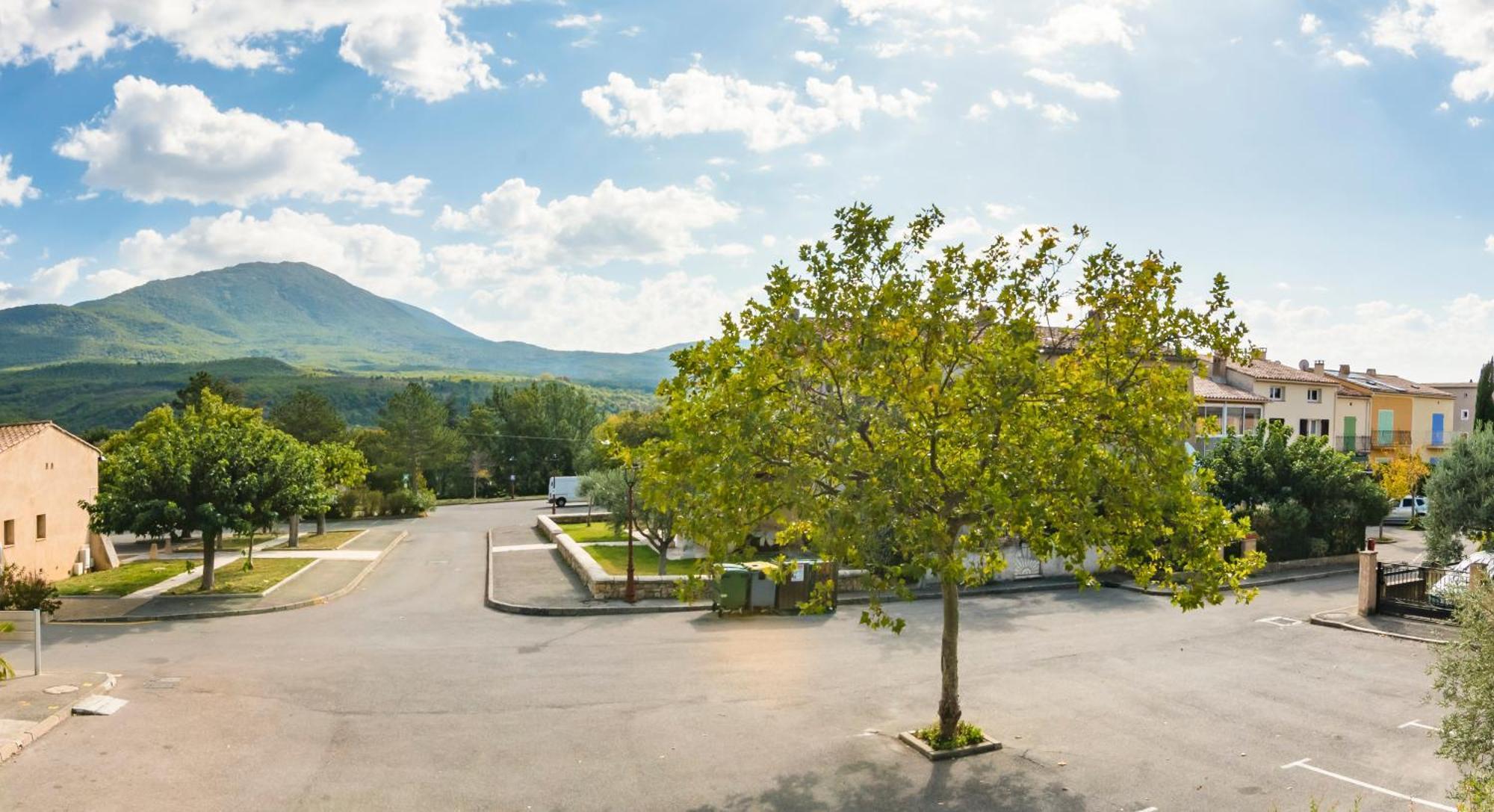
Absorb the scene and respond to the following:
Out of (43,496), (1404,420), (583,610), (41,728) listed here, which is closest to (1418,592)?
(583,610)

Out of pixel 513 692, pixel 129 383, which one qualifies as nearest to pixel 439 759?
pixel 513 692

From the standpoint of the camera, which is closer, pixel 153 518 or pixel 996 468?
pixel 996 468

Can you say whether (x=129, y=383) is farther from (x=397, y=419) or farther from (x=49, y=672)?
(x=49, y=672)

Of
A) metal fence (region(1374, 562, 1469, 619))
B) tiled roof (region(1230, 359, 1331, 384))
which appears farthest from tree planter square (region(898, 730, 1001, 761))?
tiled roof (region(1230, 359, 1331, 384))

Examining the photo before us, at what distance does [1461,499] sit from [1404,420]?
37.3 metres

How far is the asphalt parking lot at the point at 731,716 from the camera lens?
36.0 feet

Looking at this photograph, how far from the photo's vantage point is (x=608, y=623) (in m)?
21.6

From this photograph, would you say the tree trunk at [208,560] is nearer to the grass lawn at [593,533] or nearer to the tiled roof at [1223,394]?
the grass lawn at [593,533]

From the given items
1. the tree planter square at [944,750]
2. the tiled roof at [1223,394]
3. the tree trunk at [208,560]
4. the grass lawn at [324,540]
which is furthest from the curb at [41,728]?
the tiled roof at [1223,394]

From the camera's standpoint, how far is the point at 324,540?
4062 cm

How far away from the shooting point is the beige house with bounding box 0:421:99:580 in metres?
27.0

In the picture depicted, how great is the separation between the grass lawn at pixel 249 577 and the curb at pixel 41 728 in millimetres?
11215

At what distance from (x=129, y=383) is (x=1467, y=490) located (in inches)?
8820

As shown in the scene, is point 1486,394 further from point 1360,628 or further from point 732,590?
point 732,590
